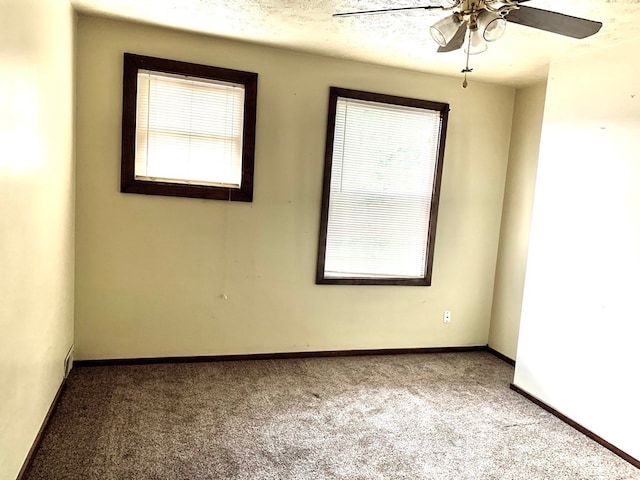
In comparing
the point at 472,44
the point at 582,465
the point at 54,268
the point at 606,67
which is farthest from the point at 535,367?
the point at 54,268

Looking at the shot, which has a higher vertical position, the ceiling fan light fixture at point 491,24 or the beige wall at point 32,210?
the ceiling fan light fixture at point 491,24

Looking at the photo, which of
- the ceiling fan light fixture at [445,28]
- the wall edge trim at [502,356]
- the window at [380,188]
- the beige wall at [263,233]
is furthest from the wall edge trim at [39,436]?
the wall edge trim at [502,356]

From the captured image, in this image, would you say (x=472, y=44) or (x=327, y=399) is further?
(x=327, y=399)

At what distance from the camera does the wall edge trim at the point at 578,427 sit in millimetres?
2679

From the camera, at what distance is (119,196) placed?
135 inches

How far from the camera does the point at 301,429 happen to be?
279 centimetres

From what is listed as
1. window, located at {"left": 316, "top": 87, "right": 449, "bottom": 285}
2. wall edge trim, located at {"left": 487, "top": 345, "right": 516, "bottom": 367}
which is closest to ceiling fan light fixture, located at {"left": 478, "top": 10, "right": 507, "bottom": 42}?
window, located at {"left": 316, "top": 87, "right": 449, "bottom": 285}

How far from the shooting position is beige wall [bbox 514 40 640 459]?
2.75 meters

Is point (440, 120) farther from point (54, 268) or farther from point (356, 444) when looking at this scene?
point (54, 268)

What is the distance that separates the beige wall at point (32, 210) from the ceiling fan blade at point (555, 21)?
211 centimetres

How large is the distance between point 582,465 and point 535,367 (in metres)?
0.88

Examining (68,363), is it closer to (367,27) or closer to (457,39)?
(367,27)

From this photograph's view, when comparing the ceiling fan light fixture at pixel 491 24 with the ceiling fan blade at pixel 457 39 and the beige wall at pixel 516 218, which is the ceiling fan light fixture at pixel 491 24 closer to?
the ceiling fan blade at pixel 457 39

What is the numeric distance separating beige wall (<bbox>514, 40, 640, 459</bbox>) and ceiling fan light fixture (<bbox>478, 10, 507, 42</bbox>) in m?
1.39
